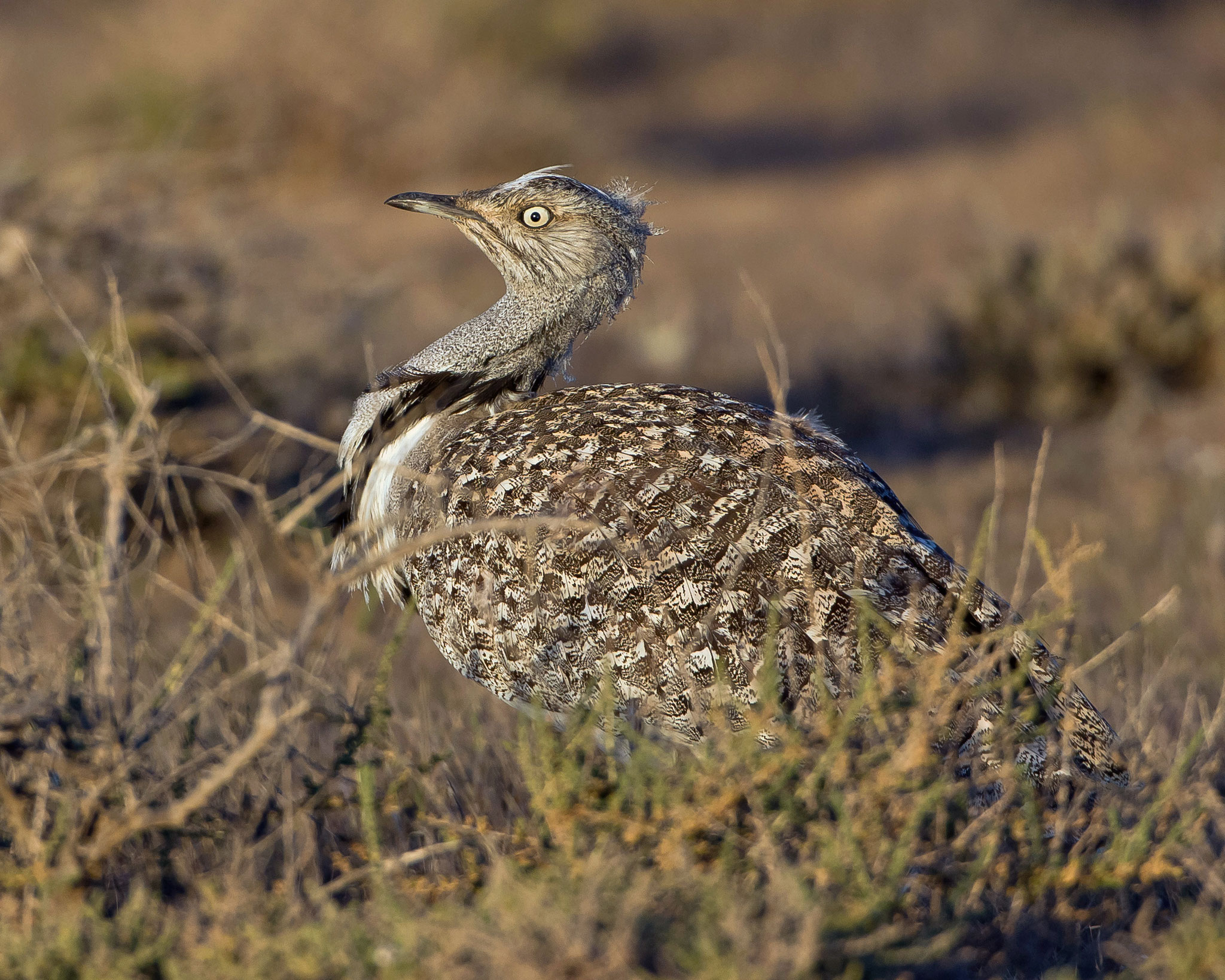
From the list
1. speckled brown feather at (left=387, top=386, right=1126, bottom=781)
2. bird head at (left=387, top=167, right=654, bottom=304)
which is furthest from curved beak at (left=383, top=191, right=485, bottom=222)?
speckled brown feather at (left=387, top=386, right=1126, bottom=781)

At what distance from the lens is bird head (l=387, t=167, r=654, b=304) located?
388cm

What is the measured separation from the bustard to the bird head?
0.44 m

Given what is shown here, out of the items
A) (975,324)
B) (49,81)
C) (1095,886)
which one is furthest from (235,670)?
(49,81)

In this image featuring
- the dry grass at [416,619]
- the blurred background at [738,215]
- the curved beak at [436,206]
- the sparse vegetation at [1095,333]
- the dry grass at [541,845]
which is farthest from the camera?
the sparse vegetation at [1095,333]

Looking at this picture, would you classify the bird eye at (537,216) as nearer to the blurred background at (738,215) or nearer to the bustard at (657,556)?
the bustard at (657,556)

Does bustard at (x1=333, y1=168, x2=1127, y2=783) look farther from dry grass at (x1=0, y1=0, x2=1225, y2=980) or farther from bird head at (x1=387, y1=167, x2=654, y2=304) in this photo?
bird head at (x1=387, y1=167, x2=654, y2=304)

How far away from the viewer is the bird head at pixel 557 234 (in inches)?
153

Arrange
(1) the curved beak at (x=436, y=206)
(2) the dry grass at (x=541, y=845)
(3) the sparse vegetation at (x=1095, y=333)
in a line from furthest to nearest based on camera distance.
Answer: (3) the sparse vegetation at (x=1095, y=333) < (1) the curved beak at (x=436, y=206) < (2) the dry grass at (x=541, y=845)

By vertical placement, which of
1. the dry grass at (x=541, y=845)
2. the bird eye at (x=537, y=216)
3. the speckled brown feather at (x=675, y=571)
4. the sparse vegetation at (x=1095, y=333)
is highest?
the bird eye at (x=537, y=216)

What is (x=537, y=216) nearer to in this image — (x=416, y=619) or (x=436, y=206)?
(x=436, y=206)

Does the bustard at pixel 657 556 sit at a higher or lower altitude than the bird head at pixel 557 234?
lower

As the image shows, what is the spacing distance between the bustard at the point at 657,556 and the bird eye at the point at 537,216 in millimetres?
588

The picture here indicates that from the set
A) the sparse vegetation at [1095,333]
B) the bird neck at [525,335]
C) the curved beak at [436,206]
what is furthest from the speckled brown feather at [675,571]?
the sparse vegetation at [1095,333]

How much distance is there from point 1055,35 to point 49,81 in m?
16.9
